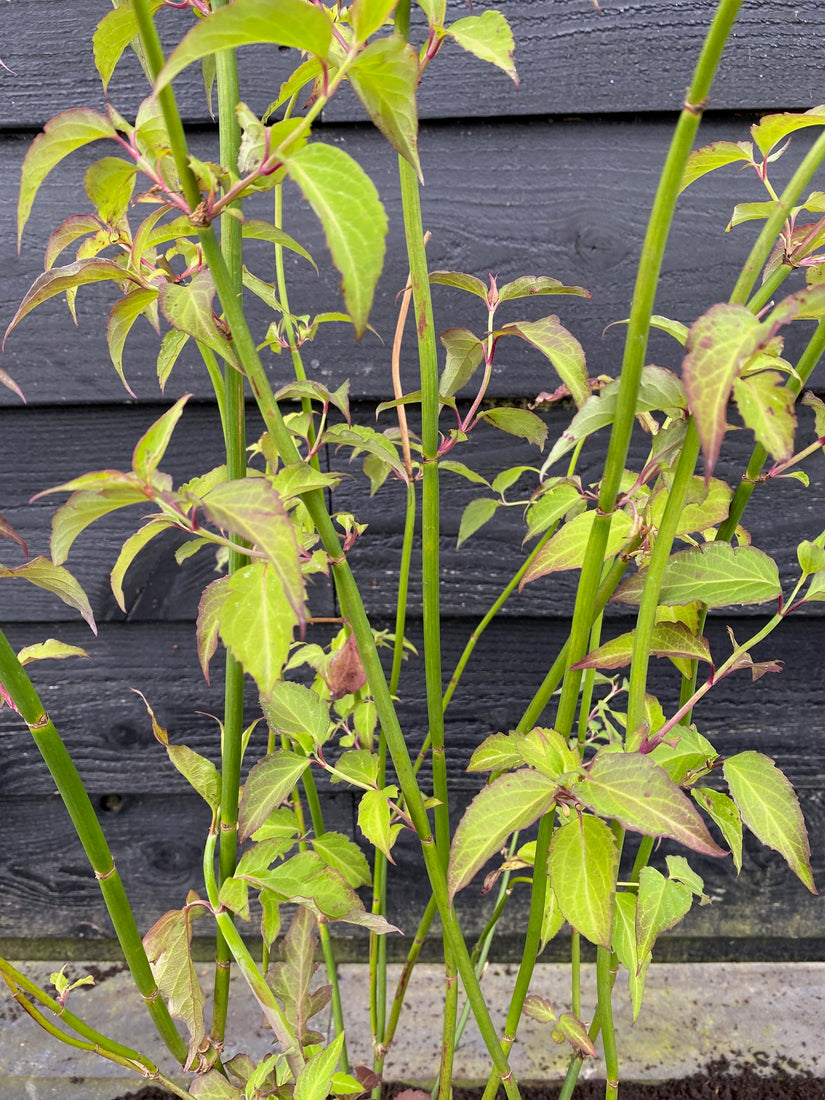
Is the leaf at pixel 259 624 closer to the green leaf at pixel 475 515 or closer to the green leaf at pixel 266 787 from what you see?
the green leaf at pixel 266 787

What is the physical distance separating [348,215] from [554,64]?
2.24ft

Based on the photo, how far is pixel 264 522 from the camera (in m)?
0.25

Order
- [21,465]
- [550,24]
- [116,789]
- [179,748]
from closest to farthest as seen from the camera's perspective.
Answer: [179,748] → [550,24] → [21,465] → [116,789]

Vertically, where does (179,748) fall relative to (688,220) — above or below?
below

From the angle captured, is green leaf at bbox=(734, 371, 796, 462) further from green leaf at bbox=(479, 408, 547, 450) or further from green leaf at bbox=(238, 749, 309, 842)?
green leaf at bbox=(238, 749, 309, 842)

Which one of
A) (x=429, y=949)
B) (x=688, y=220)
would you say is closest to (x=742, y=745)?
(x=429, y=949)

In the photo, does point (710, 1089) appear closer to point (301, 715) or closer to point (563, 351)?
point (301, 715)

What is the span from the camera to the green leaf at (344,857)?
458 millimetres

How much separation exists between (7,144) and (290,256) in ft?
1.08

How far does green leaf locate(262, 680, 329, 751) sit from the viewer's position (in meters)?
0.43

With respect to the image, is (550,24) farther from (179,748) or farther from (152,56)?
(179,748)

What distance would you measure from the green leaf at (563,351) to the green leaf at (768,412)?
0.09m

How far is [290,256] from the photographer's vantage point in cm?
78

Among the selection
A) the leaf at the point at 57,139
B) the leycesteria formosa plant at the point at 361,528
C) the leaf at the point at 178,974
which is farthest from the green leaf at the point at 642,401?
the leaf at the point at 178,974
